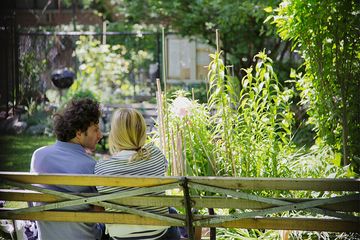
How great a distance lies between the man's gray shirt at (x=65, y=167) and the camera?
3.07 metres

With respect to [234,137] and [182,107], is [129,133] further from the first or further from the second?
[234,137]

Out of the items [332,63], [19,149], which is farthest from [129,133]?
[19,149]

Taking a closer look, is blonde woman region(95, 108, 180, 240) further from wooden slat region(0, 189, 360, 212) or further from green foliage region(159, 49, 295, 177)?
green foliage region(159, 49, 295, 177)

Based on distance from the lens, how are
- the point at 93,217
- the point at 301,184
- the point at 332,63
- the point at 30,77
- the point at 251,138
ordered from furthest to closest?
the point at 30,77, the point at 332,63, the point at 251,138, the point at 93,217, the point at 301,184

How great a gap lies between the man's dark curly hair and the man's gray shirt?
5 cm

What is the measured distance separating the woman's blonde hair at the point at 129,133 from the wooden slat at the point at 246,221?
25cm

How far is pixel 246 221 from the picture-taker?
2.90 m

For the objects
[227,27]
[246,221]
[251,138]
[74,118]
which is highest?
[227,27]

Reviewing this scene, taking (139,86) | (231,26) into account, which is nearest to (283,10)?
(231,26)

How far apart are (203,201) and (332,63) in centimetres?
247

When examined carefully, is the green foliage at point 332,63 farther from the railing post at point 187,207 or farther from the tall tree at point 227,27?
the tall tree at point 227,27

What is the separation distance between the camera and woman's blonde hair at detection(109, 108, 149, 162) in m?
3.00

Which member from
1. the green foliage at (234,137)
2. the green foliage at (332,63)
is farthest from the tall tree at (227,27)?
the green foliage at (234,137)

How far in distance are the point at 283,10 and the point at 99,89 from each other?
19.3 ft
